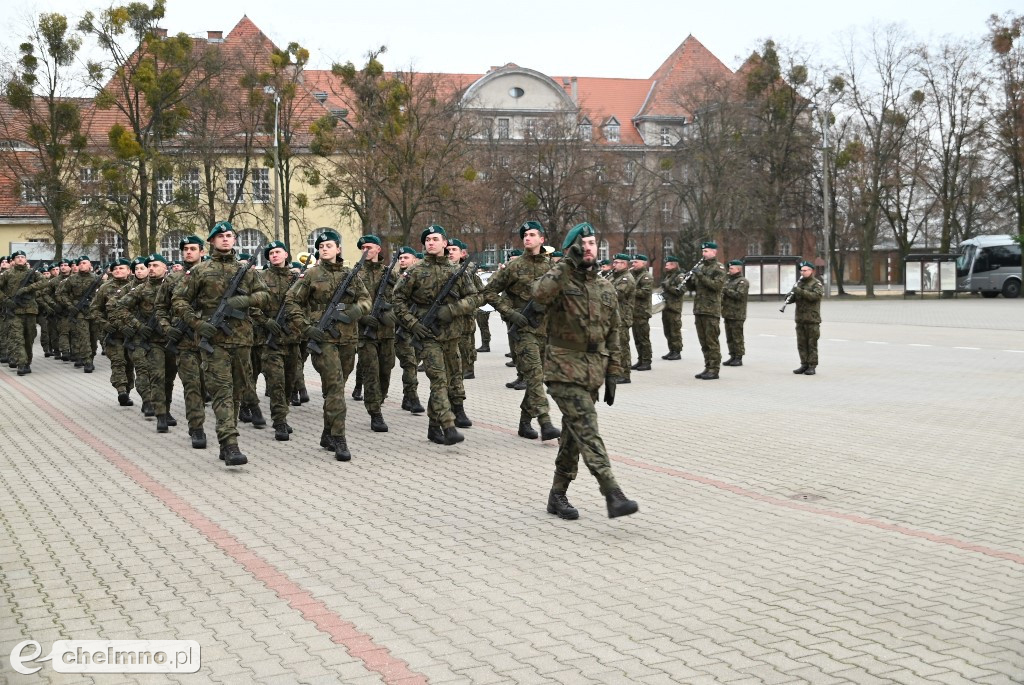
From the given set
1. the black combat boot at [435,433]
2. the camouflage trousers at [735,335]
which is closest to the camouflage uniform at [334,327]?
the black combat boot at [435,433]

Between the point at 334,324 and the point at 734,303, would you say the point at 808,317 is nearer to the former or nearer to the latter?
the point at 734,303

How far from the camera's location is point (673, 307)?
2175 cm

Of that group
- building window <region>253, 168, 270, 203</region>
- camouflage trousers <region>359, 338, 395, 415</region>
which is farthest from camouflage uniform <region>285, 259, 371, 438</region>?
building window <region>253, 168, 270, 203</region>

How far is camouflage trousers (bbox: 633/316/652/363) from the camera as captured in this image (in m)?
20.0

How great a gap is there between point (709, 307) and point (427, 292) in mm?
7864

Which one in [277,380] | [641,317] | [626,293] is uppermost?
[626,293]

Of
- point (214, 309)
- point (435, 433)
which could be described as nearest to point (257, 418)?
point (435, 433)

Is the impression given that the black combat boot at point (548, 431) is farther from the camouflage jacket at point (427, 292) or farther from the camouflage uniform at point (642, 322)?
the camouflage uniform at point (642, 322)

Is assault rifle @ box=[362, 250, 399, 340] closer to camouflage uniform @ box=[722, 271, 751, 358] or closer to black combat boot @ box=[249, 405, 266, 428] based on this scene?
black combat boot @ box=[249, 405, 266, 428]

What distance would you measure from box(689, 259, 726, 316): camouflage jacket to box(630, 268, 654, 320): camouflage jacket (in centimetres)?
130

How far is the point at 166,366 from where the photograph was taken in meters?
13.2

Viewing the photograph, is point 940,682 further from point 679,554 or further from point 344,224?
point 344,224

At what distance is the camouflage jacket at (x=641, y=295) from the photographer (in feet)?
66.1
